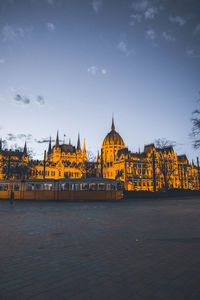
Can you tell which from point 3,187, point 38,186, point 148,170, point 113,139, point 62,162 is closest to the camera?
point 38,186

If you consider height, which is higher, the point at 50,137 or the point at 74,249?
the point at 50,137

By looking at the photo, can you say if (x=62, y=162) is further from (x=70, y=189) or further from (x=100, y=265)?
(x=100, y=265)

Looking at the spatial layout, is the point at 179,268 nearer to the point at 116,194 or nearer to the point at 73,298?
the point at 73,298

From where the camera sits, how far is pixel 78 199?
3200 centimetres

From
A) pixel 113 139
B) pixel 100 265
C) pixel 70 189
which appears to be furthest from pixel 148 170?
pixel 100 265

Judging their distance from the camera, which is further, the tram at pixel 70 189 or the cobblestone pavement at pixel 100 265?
the tram at pixel 70 189

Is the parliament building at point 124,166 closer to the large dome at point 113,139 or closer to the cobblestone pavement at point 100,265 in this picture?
the large dome at point 113,139

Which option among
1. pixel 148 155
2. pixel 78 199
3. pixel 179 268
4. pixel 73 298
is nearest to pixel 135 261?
pixel 179 268

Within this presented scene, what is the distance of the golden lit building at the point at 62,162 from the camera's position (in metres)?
130

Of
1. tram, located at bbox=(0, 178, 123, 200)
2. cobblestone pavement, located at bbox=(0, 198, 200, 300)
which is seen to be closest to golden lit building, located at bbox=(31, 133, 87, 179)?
tram, located at bbox=(0, 178, 123, 200)

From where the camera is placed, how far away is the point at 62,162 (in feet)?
460

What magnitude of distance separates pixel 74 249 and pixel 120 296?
322 cm

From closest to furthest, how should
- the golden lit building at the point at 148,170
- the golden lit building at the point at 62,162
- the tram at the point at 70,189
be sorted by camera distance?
1. the tram at the point at 70,189
2. the golden lit building at the point at 148,170
3. the golden lit building at the point at 62,162

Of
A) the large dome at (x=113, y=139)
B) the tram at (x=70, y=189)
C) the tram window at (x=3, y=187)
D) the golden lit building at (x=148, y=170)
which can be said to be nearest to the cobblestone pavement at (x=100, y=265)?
the tram at (x=70, y=189)
